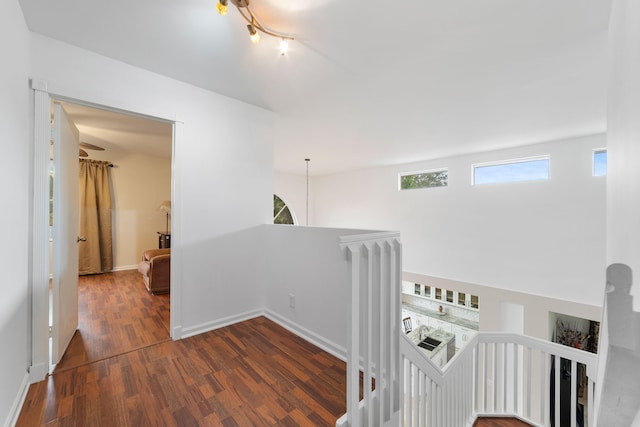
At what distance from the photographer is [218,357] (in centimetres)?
214

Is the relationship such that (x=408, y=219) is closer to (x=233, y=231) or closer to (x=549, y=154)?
(x=549, y=154)

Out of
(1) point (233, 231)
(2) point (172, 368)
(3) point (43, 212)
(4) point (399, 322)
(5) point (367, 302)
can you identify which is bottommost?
(2) point (172, 368)

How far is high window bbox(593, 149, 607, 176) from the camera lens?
3.62 metres

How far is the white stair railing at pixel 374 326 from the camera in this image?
1197 millimetres

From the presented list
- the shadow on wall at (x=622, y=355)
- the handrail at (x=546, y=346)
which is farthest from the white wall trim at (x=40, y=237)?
the handrail at (x=546, y=346)

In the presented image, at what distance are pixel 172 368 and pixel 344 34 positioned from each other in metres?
2.83

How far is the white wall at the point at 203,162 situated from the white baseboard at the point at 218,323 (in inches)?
1.8

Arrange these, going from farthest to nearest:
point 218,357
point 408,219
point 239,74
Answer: point 408,219 < point 239,74 < point 218,357

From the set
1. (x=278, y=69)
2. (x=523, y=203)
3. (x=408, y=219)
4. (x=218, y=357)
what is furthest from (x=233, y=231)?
(x=523, y=203)

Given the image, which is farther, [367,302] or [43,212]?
[43,212]

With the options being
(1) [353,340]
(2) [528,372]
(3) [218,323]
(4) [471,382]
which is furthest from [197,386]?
(2) [528,372]

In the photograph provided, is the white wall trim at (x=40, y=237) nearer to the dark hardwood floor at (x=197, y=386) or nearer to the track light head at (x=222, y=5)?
the dark hardwood floor at (x=197, y=386)

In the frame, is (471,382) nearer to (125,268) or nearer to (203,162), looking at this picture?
(203,162)

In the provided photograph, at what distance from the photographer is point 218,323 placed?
8.71 ft
